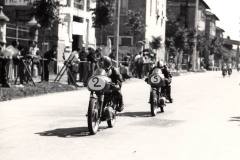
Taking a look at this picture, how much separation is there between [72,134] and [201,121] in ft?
12.6

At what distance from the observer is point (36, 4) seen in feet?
90.0

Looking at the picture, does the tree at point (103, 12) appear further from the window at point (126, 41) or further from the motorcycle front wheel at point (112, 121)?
the motorcycle front wheel at point (112, 121)

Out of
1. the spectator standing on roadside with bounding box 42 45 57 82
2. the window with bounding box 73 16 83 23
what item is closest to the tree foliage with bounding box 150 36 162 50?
the window with bounding box 73 16 83 23

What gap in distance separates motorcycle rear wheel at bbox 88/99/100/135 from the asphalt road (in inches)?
5.9

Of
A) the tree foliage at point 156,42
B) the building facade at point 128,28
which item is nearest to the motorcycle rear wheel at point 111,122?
the building facade at point 128,28

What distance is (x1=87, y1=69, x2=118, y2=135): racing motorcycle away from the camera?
10.3 meters

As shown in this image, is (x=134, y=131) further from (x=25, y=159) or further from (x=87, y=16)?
(x=87, y=16)

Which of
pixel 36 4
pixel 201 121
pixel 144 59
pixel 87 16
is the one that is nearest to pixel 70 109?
pixel 201 121

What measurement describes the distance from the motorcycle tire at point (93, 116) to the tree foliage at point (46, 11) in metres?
17.2

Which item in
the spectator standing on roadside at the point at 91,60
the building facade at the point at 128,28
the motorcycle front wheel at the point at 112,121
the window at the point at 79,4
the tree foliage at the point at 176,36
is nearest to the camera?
the motorcycle front wheel at the point at 112,121

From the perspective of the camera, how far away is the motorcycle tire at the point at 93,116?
401 inches

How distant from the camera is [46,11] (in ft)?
90.2

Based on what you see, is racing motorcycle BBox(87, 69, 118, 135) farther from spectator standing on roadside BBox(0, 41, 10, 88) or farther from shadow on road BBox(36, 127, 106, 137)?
spectator standing on roadside BBox(0, 41, 10, 88)

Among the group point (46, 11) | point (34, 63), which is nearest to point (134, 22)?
point (46, 11)
